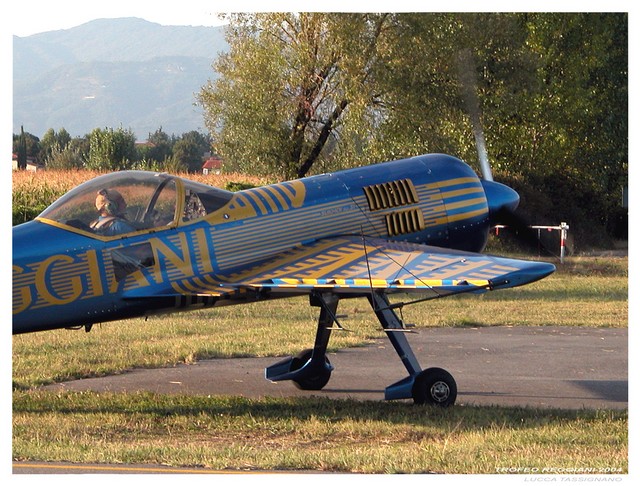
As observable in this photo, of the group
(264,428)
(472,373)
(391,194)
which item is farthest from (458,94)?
(264,428)

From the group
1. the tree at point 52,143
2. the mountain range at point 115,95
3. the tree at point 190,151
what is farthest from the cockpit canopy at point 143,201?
the tree at point 190,151

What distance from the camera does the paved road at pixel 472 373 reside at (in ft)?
37.3

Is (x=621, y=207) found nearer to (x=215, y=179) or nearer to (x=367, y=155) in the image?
(x=367, y=155)

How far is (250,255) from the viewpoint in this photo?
1061 cm

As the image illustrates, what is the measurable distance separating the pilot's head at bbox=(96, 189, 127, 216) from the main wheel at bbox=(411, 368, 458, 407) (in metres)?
3.45

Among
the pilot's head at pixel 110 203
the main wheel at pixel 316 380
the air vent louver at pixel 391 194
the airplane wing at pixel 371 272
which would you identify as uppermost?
the air vent louver at pixel 391 194

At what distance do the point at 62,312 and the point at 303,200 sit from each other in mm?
2933

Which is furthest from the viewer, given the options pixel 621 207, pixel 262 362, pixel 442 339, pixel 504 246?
pixel 621 207

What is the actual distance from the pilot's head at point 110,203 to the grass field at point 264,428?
77.7 inches

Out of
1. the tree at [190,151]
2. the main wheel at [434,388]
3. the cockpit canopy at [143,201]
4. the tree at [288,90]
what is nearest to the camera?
the cockpit canopy at [143,201]

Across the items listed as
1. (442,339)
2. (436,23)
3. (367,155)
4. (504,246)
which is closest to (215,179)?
(367,155)

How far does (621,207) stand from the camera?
2155 cm

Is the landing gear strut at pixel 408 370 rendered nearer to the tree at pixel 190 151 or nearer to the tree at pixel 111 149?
the tree at pixel 190 151

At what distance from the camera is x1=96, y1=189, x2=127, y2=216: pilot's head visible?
32.7ft
